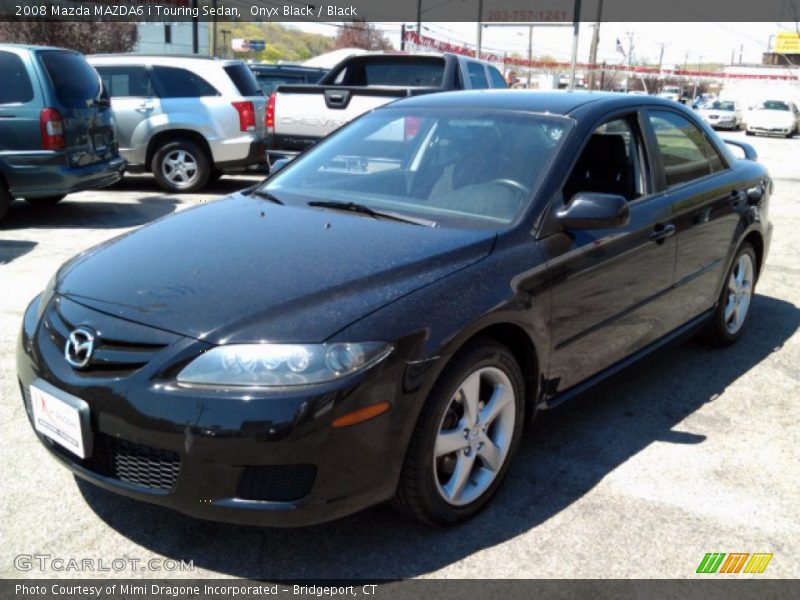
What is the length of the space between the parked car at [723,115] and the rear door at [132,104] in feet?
93.3

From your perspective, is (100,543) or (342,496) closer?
(342,496)

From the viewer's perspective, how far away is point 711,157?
474 centimetres

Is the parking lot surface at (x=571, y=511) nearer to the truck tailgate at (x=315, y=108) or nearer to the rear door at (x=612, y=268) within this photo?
the rear door at (x=612, y=268)

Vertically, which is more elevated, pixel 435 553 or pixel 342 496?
pixel 342 496

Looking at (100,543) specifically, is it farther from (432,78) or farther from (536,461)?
(432,78)

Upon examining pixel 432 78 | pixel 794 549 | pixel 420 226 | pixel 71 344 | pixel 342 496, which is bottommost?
pixel 794 549

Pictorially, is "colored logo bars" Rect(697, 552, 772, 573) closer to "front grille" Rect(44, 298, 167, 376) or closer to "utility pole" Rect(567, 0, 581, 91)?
Answer: "front grille" Rect(44, 298, 167, 376)

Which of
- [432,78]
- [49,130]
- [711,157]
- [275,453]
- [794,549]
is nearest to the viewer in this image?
[275,453]

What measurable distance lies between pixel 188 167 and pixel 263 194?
707 cm

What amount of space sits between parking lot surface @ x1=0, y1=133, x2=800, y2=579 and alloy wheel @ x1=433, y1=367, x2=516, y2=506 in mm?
164

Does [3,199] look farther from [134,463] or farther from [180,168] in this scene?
[134,463]

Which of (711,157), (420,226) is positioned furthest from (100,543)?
(711,157)

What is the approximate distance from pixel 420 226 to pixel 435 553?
50.5 inches

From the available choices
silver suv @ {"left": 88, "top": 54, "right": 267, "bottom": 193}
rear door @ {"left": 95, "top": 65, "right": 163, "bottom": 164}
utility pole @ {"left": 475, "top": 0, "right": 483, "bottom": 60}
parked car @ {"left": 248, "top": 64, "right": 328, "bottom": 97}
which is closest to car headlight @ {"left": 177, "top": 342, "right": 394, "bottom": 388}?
silver suv @ {"left": 88, "top": 54, "right": 267, "bottom": 193}
